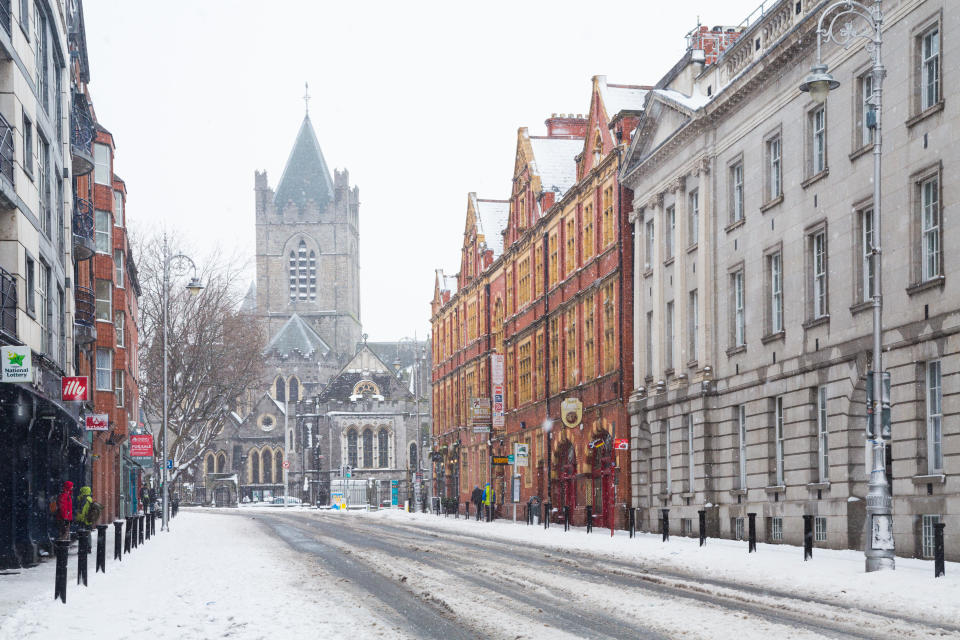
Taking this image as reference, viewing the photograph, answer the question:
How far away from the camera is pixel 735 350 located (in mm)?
33656

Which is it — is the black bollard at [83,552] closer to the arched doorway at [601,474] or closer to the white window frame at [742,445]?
the white window frame at [742,445]

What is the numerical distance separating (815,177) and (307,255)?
397ft

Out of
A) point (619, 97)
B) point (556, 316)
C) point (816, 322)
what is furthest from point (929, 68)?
point (556, 316)

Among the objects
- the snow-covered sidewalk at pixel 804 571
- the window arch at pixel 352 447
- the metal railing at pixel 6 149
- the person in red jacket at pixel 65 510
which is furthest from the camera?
the window arch at pixel 352 447

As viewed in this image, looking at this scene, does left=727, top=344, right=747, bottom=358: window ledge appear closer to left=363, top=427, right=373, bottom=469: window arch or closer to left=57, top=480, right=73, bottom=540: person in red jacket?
left=57, top=480, right=73, bottom=540: person in red jacket

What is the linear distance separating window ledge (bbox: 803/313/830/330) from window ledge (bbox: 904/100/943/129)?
191 inches

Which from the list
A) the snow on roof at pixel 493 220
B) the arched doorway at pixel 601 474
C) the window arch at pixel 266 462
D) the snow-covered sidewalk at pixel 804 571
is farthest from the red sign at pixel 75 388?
the window arch at pixel 266 462

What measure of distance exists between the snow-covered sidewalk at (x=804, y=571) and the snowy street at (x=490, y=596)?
0.13ft

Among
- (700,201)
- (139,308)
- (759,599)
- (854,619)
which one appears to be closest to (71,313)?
(700,201)

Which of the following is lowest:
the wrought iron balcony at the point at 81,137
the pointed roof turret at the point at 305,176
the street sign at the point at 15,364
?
the street sign at the point at 15,364

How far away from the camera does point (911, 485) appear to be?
24078 millimetres

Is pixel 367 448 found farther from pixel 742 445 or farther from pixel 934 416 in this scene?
pixel 934 416

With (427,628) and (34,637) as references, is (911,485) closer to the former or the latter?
(427,628)

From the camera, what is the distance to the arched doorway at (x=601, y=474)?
44.2 meters
